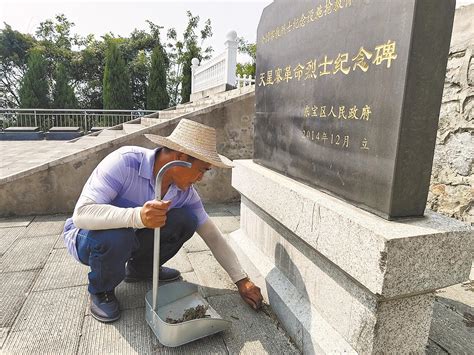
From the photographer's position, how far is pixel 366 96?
1.51m

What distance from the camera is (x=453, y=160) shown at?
2.87 meters

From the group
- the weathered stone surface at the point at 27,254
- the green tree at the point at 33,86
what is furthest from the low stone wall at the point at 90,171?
the green tree at the point at 33,86

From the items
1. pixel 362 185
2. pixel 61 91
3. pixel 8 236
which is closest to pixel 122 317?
pixel 362 185

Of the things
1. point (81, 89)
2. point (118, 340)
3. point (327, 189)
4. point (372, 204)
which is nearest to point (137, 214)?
point (118, 340)

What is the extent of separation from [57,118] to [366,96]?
14174 millimetres

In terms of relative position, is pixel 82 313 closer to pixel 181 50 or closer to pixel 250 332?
pixel 250 332

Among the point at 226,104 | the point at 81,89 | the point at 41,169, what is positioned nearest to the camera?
the point at 41,169

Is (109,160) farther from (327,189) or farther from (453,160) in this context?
(453,160)

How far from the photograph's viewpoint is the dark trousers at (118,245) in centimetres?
183

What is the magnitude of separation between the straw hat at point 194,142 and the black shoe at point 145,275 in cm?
106

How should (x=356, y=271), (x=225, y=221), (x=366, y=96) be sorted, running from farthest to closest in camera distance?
(x=225, y=221), (x=366, y=96), (x=356, y=271)

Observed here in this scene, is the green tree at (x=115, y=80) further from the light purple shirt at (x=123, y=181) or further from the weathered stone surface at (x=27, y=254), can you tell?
the light purple shirt at (x=123, y=181)

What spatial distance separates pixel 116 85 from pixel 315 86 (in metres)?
17.1

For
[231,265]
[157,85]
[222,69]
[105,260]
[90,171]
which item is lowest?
[231,265]
